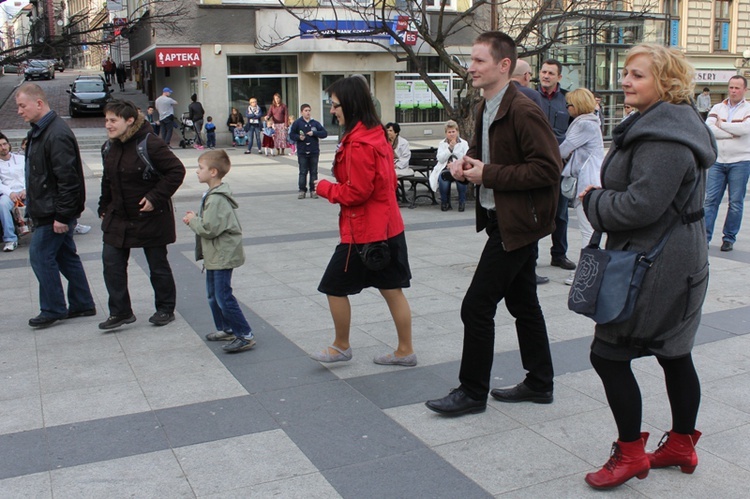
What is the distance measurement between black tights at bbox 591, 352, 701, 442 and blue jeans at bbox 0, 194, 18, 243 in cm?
820

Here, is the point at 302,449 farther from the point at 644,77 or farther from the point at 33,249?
the point at 33,249

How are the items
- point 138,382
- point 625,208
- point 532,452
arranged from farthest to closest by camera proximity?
point 138,382 → point 532,452 → point 625,208

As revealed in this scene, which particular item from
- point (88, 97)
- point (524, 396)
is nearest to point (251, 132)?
point (88, 97)

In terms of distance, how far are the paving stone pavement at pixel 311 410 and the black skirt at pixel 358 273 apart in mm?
583

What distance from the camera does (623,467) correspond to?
11.2 feet

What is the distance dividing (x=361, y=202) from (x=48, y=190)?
9.35 ft

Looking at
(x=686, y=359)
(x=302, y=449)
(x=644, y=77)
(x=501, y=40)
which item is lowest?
(x=302, y=449)

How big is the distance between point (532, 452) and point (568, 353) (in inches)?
65.2

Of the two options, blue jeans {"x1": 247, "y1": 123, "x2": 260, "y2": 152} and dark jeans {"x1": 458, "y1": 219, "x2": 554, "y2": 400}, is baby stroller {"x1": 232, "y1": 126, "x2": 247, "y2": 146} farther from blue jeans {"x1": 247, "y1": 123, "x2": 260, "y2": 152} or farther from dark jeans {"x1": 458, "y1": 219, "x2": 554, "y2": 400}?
dark jeans {"x1": 458, "y1": 219, "x2": 554, "y2": 400}

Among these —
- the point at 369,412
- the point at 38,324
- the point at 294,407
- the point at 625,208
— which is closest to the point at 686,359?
the point at 625,208

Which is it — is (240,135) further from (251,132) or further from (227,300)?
(227,300)

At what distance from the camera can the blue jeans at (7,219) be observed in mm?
9547

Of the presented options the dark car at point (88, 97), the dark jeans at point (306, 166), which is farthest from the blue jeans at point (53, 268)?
the dark car at point (88, 97)

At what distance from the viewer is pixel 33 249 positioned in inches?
245
